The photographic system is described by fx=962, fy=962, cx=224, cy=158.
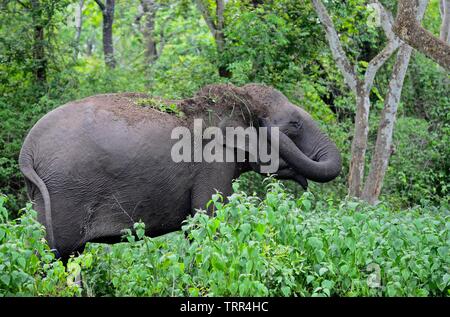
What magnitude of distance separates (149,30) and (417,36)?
11.0 m

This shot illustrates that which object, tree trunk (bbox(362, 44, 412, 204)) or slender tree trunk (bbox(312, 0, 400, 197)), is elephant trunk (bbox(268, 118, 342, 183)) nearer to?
slender tree trunk (bbox(312, 0, 400, 197))

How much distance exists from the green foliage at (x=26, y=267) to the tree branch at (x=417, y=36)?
12.5 feet

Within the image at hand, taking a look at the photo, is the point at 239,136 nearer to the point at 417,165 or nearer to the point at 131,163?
the point at 131,163

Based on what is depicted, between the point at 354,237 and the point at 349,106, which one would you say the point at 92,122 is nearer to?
the point at 354,237

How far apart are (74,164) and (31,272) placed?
2.16 meters

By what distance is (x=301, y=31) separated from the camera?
13.4m

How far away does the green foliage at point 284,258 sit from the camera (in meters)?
6.88

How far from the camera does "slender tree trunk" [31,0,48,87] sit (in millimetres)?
13383

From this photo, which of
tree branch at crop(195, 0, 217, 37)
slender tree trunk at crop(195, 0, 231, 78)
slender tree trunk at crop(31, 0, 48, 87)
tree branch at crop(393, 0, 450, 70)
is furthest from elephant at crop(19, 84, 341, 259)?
tree branch at crop(195, 0, 217, 37)

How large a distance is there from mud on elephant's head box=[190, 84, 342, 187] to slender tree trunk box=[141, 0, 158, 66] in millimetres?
7965

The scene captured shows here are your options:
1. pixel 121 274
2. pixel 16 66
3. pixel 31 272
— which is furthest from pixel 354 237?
pixel 16 66

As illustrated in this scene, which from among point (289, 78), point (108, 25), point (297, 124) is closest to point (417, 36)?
point (297, 124)

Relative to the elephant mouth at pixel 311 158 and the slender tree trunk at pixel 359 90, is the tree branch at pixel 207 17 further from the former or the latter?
the elephant mouth at pixel 311 158

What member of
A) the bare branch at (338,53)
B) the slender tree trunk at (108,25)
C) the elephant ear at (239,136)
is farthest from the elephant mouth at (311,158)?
the slender tree trunk at (108,25)
